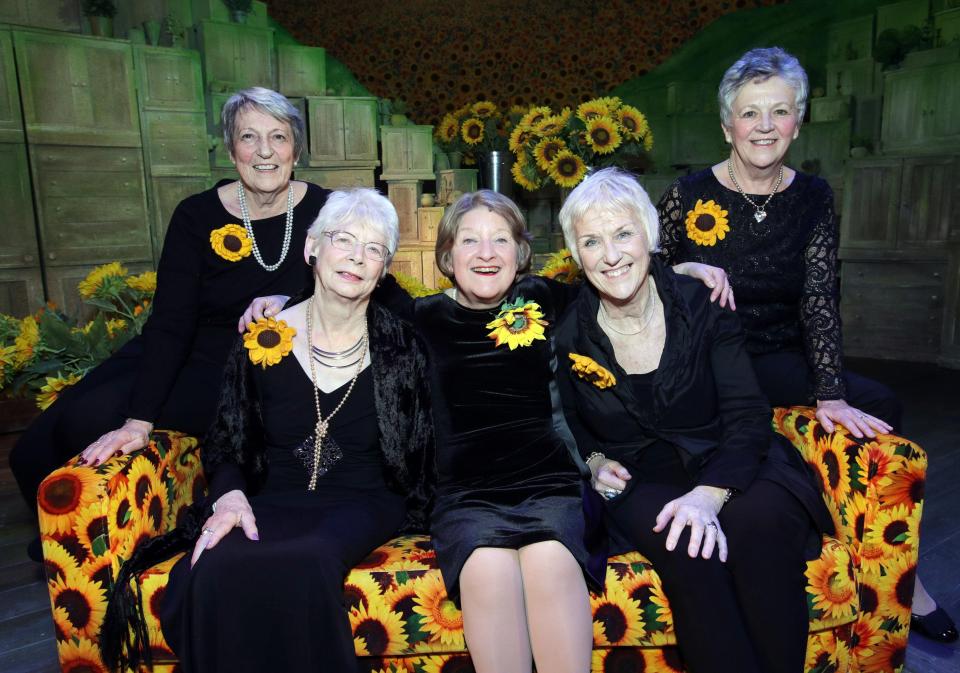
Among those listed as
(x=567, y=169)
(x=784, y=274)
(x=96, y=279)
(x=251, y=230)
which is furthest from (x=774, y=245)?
(x=96, y=279)

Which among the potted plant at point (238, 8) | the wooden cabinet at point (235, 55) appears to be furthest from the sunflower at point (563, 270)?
the potted plant at point (238, 8)

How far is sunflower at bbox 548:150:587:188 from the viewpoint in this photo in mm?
2779

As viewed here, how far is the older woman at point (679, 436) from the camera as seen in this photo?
1.39 meters

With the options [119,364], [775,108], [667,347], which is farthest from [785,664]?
[119,364]

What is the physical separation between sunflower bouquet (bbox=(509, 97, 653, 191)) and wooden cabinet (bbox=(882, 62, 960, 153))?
334 cm

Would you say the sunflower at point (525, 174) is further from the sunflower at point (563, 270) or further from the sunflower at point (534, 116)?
the sunflower at point (563, 270)

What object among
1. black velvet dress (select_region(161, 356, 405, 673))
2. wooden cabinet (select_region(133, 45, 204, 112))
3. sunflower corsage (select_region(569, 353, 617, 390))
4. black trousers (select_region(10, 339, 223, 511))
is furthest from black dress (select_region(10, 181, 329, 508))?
wooden cabinet (select_region(133, 45, 204, 112))

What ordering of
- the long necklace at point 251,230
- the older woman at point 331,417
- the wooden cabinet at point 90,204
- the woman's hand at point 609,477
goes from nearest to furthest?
the older woman at point 331,417 → the woman's hand at point 609,477 → the long necklace at point 251,230 → the wooden cabinet at point 90,204

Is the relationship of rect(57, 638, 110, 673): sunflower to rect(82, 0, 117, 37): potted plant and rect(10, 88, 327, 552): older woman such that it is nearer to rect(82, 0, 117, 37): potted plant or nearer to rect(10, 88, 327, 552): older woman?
rect(10, 88, 327, 552): older woman

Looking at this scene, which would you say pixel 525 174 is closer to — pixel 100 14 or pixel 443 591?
pixel 443 591

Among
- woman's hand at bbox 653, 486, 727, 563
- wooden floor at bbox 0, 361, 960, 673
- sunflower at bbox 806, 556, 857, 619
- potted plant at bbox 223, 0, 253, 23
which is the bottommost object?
wooden floor at bbox 0, 361, 960, 673

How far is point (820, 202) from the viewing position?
196 centimetres

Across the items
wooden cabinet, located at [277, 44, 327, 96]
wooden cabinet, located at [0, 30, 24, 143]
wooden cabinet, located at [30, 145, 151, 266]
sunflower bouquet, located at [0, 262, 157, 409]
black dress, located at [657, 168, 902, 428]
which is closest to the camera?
black dress, located at [657, 168, 902, 428]

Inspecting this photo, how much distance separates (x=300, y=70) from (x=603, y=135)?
12.5 feet
